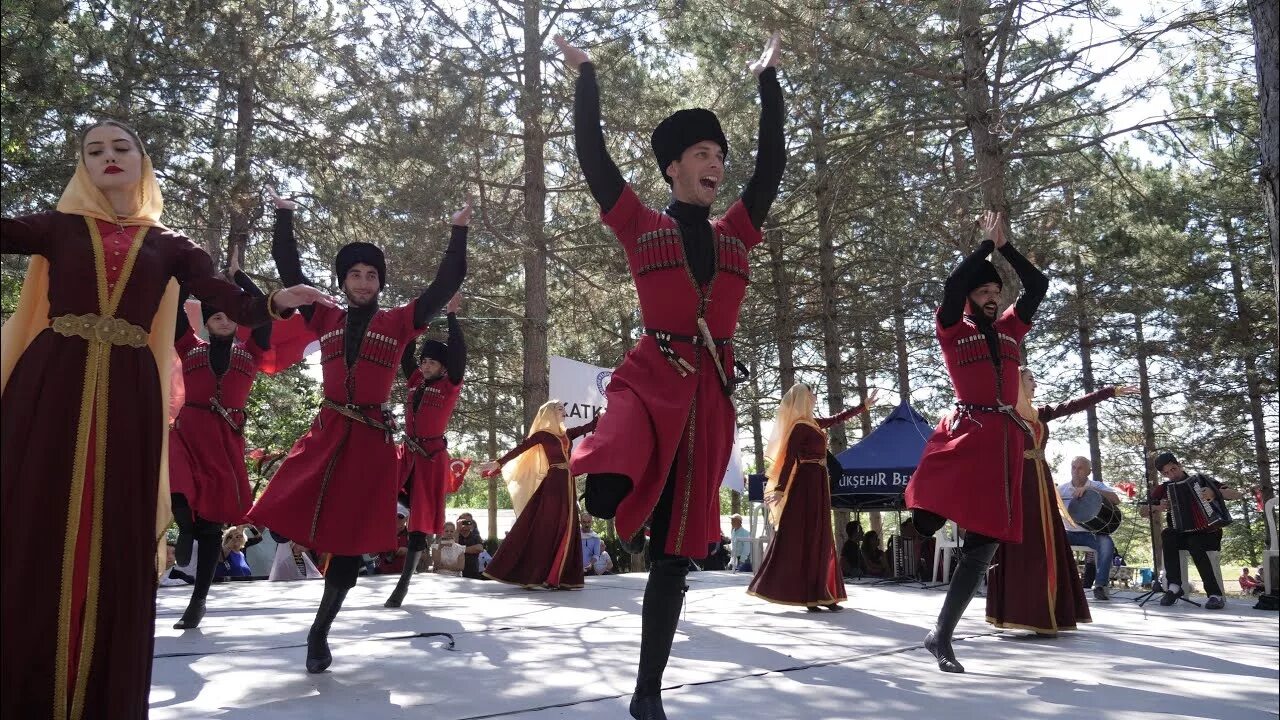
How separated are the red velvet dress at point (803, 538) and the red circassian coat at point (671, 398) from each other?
15.7 feet

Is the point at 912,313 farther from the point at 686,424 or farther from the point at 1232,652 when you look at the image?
the point at 686,424

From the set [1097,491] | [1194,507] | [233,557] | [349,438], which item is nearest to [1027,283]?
[349,438]

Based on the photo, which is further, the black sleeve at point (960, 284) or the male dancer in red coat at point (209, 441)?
the male dancer in red coat at point (209, 441)

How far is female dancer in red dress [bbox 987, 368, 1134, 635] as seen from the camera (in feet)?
20.8

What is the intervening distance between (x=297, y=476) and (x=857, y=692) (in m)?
2.53

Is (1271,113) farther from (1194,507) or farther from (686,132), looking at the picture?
(1194,507)

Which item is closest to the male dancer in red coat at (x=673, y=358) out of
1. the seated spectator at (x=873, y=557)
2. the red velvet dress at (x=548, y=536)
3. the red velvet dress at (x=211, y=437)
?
the red velvet dress at (x=211, y=437)

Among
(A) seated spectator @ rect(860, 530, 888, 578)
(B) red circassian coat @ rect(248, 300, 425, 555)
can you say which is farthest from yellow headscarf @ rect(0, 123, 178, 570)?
(A) seated spectator @ rect(860, 530, 888, 578)

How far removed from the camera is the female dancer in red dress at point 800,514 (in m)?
8.02

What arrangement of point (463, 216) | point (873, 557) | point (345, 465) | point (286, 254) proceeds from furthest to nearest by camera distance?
point (873, 557) < point (286, 254) < point (463, 216) < point (345, 465)

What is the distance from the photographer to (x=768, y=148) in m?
3.63

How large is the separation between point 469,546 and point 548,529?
3.79 metres

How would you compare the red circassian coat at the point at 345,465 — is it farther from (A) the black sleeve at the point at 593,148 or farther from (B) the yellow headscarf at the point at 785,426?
(B) the yellow headscarf at the point at 785,426

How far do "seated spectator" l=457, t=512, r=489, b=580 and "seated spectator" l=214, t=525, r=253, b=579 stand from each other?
8.37 ft
